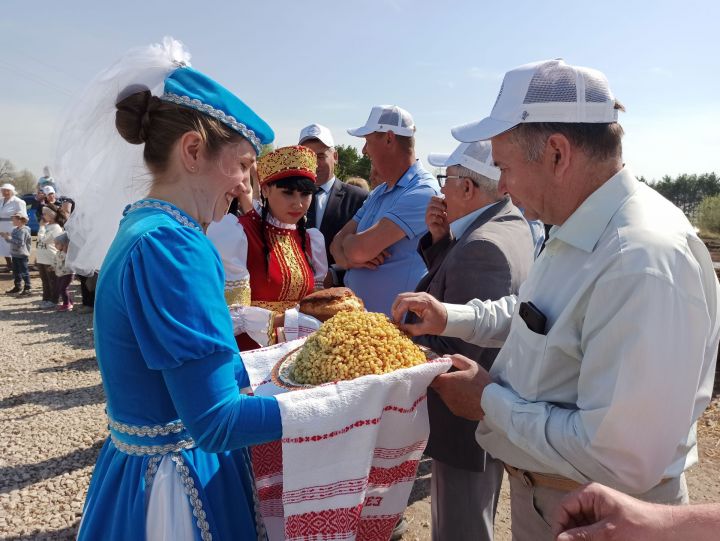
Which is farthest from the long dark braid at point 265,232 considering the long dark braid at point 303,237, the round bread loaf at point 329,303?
the round bread loaf at point 329,303

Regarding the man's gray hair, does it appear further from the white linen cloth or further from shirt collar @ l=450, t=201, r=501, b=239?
the white linen cloth

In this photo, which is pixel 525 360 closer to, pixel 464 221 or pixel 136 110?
pixel 464 221

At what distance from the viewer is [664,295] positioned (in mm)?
1407

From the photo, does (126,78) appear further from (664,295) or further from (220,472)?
(664,295)

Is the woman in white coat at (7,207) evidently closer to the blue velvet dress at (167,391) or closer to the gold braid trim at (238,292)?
the gold braid trim at (238,292)

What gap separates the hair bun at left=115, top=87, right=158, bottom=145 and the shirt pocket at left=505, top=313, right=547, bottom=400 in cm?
146

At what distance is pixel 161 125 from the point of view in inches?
66.0

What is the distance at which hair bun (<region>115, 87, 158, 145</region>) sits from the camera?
171 centimetres

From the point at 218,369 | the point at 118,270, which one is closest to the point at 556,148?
the point at 218,369

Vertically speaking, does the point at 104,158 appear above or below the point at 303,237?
above

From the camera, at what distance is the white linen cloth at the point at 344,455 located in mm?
1653

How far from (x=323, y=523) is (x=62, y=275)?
1191cm

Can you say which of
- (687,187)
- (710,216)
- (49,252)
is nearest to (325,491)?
(49,252)

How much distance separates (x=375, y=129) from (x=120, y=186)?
→ 2.95m
